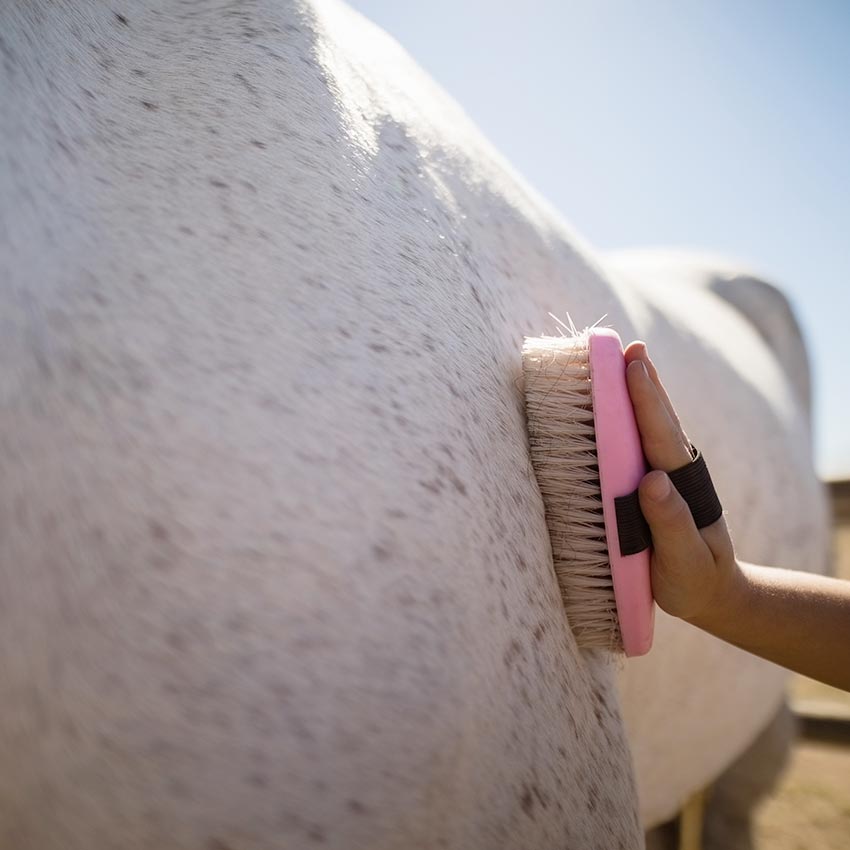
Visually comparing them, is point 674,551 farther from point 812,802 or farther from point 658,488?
point 812,802

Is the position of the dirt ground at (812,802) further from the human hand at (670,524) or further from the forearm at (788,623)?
the human hand at (670,524)

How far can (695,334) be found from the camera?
1769 millimetres

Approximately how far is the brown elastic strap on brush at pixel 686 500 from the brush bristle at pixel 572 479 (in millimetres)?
30

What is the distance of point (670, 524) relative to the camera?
684 millimetres

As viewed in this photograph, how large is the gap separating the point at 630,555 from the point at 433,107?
A: 2.24 ft

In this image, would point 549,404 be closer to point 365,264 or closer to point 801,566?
point 365,264

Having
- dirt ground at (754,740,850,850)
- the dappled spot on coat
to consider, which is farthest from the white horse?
dirt ground at (754,740,850,850)

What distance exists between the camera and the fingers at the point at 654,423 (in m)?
0.69

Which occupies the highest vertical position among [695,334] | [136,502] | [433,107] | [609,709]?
[433,107]

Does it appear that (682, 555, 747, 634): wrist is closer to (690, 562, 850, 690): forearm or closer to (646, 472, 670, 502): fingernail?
(690, 562, 850, 690): forearm

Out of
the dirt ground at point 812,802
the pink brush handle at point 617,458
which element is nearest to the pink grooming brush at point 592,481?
the pink brush handle at point 617,458

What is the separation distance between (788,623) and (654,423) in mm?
334

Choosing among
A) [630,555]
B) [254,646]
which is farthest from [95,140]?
[630,555]

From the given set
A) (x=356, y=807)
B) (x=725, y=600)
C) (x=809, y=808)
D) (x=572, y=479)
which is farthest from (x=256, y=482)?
(x=809, y=808)
